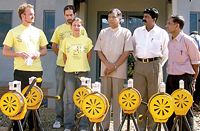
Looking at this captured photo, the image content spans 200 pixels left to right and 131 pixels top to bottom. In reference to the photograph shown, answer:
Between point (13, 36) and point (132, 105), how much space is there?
2.25 meters

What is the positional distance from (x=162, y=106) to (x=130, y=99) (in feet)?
1.29

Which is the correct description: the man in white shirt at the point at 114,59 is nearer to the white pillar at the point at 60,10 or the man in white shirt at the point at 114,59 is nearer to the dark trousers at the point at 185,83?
the dark trousers at the point at 185,83

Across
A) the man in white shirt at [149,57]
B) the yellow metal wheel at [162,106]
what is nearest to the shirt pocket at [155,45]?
the man in white shirt at [149,57]

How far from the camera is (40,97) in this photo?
3.65 m

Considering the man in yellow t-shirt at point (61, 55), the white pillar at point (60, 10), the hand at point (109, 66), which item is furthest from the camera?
the white pillar at point (60, 10)

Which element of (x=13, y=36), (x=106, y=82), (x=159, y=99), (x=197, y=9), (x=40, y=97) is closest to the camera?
(x=159, y=99)

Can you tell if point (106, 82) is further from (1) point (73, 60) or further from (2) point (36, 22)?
(2) point (36, 22)

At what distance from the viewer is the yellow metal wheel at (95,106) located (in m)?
3.05

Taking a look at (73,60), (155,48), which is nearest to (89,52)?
(73,60)

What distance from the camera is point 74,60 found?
4660 mm

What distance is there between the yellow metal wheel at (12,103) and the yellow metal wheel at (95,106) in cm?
75

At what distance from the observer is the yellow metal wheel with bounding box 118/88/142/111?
129 inches

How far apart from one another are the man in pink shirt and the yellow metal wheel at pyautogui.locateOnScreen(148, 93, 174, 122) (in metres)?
1.36

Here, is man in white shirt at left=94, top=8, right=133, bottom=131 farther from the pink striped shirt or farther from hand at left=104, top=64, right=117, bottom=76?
the pink striped shirt
